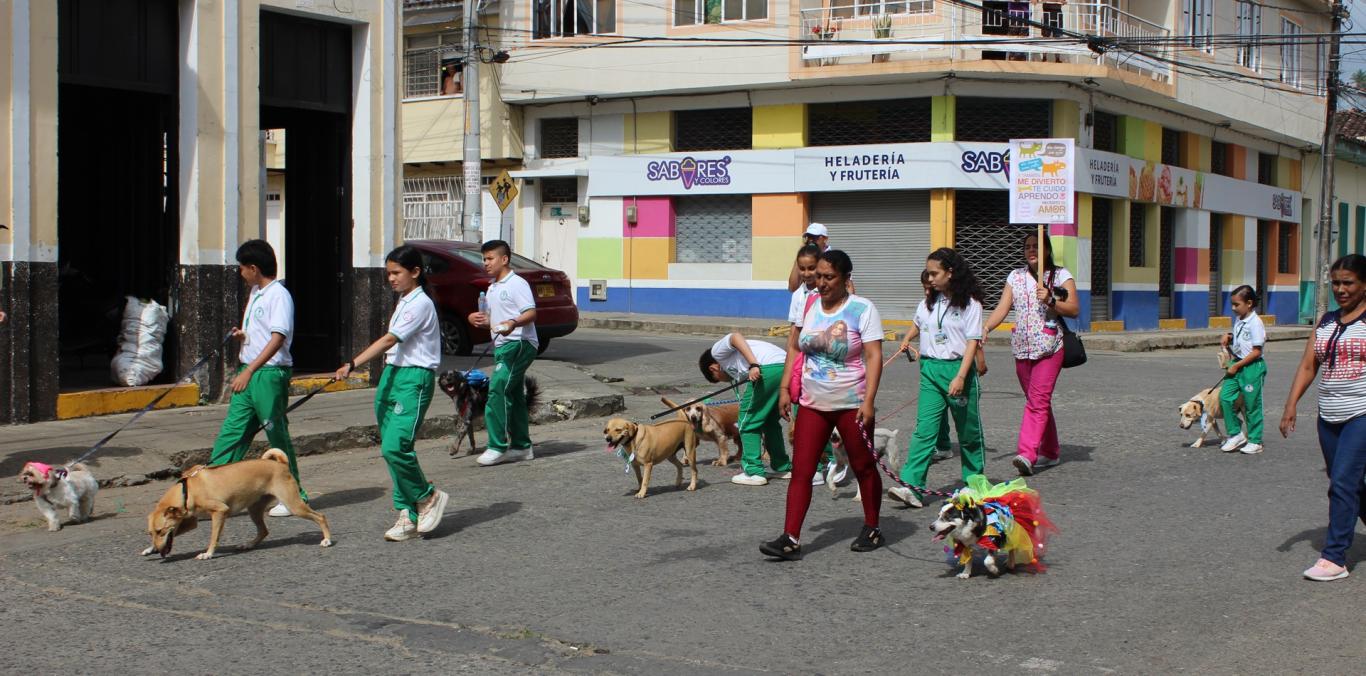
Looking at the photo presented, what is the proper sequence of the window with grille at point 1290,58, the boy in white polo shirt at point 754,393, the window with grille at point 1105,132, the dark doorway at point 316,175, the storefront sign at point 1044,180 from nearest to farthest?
the boy in white polo shirt at point 754,393, the dark doorway at point 316,175, the storefront sign at point 1044,180, the window with grille at point 1105,132, the window with grille at point 1290,58

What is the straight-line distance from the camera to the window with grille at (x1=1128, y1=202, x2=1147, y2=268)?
30281mm

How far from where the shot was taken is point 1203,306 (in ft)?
110

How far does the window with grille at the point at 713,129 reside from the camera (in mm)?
29625

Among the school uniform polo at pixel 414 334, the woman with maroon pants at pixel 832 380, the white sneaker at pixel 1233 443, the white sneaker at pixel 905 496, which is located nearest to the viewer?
the woman with maroon pants at pixel 832 380

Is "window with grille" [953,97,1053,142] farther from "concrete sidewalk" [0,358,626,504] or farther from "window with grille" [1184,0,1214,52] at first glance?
"concrete sidewalk" [0,358,626,504]

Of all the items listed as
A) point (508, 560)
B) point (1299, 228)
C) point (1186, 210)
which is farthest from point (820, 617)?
point (1299, 228)

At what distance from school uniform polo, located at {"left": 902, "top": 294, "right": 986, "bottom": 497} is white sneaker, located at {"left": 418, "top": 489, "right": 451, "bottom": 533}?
9.53 feet

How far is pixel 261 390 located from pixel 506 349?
2.49 m

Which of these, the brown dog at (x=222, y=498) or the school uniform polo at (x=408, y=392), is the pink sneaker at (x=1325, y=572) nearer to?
the school uniform polo at (x=408, y=392)

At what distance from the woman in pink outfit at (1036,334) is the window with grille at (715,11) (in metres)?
20.1

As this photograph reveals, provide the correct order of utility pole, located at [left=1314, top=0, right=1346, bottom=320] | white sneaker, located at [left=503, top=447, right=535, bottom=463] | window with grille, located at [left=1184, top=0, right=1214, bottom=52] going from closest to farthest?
white sneaker, located at [left=503, top=447, right=535, bottom=463] < window with grille, located at [left=1184, top=0, right=1214, bottom=52] < utility pole, located at [left=1314, top=0, right=1346, bottom=320]

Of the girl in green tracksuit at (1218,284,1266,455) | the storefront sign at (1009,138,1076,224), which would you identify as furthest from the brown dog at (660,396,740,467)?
the storefront sign at (1009,138,1076,224)

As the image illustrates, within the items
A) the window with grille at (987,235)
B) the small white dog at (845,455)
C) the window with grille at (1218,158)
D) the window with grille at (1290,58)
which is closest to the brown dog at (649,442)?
the small white dog at (845,455)

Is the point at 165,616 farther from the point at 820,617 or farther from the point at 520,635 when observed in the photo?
the point at 820,617
